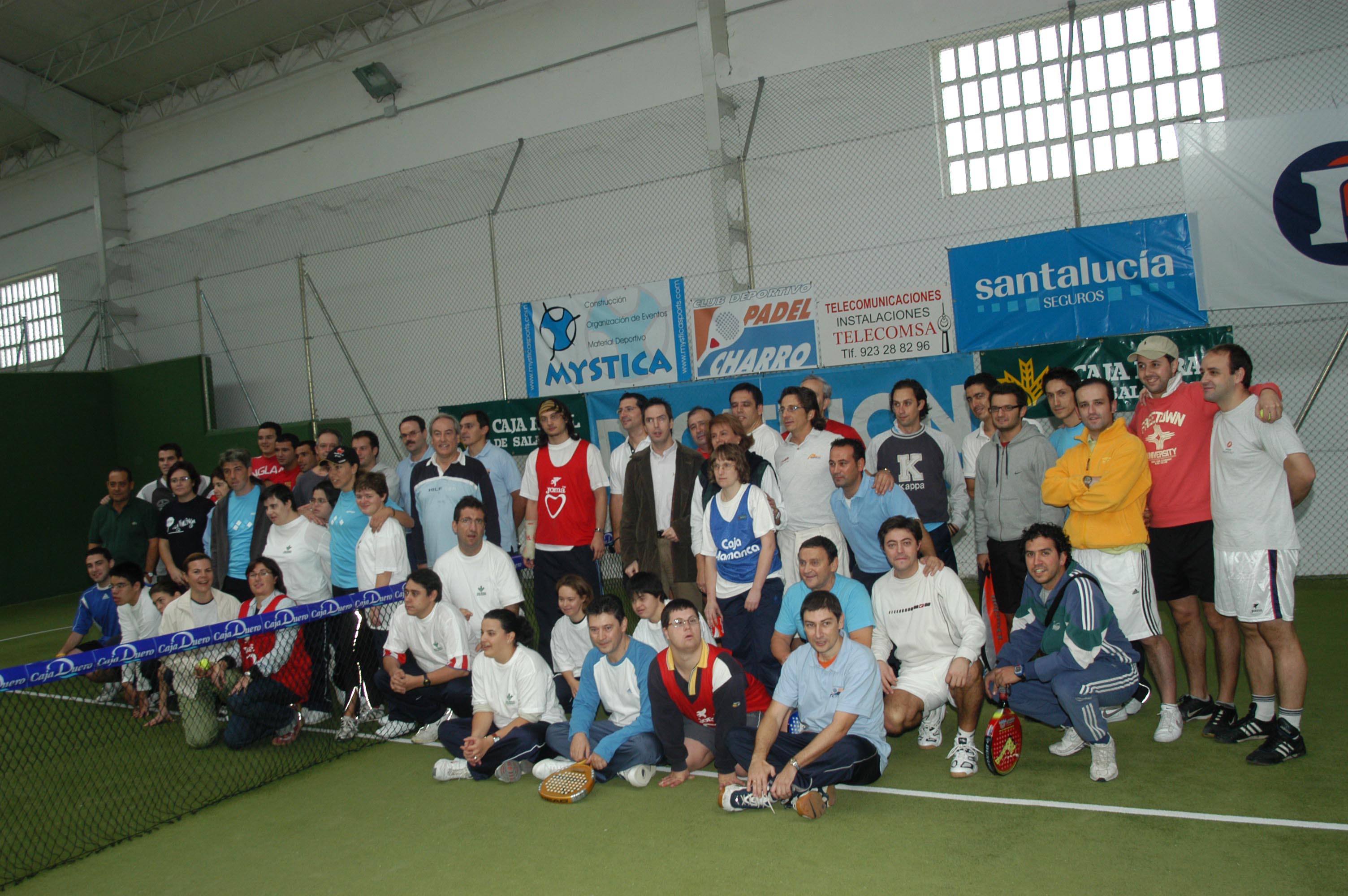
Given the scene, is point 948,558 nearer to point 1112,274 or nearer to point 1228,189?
point 1112,274

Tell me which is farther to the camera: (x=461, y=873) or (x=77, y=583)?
(x=77, y=583)

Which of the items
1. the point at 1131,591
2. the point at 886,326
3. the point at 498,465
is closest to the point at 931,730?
the point at 1131,591

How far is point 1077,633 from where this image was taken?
447 cm

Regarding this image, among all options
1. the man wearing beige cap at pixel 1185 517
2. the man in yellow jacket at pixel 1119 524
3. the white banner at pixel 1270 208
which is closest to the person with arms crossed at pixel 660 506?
the man in yellow jacket at pixel 1119 524

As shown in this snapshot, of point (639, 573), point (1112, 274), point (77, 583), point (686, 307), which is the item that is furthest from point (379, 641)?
point (77, 583)

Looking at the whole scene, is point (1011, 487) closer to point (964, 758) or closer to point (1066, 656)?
point (1066, 656)

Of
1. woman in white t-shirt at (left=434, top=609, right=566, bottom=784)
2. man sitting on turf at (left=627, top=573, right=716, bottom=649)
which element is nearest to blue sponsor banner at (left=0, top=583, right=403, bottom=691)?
woman in white t-shirt at (left=434, top=609, right=566, bottom=784)

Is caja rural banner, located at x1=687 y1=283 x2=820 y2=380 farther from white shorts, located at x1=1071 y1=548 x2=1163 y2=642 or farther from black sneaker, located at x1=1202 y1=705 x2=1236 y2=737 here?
black sneaker, located at x1=1202 y1=705 x2=1236 y2=737

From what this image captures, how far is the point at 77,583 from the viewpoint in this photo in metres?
15.0

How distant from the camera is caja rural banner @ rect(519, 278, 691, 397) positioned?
1005 cm

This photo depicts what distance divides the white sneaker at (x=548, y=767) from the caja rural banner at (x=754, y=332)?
17.7 ft

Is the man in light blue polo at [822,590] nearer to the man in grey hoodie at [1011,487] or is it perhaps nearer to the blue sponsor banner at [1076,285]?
the man in grey hoodie at [1011,487]

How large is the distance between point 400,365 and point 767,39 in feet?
22.3

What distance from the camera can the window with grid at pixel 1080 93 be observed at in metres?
8.95
